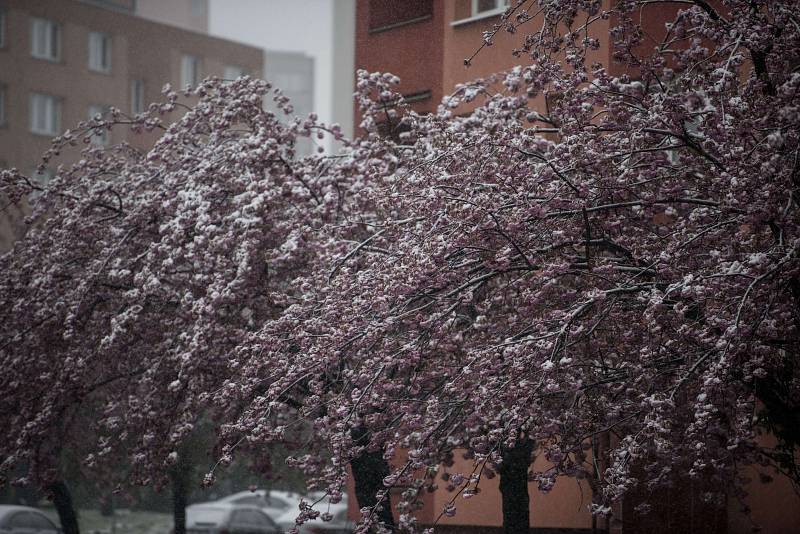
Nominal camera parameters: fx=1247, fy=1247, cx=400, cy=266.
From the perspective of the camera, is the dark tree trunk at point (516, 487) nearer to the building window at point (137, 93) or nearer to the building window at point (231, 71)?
the building window at point (137, 93)

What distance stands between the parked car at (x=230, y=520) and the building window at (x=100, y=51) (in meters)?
21.5

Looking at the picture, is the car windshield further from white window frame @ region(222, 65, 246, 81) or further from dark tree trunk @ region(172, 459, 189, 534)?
white window frame @ region(222, 65, 246, 81)

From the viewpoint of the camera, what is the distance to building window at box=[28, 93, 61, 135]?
164 feet

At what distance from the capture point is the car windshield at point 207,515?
3644 cm

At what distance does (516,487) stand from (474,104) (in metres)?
7.28

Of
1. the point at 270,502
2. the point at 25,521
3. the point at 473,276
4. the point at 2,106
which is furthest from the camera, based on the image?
the point at 2,106

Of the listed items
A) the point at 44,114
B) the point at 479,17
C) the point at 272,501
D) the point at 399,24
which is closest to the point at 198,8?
the point at 44,114

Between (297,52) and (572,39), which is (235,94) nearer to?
(572,39)

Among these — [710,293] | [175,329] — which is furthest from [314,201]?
[710,293]

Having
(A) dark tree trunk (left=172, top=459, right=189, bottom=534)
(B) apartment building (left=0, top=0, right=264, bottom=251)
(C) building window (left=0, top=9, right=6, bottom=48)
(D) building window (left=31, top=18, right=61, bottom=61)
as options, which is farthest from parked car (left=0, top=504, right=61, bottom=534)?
(C) building window (left=0, top=9, right=6, bottom=48)

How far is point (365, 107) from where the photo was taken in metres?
14.2

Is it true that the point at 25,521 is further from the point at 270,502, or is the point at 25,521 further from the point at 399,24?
the point at 270,502

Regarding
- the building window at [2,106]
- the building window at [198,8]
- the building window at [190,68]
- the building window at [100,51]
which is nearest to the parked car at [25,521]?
the building window at [2,106]

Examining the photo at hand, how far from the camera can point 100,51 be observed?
169ft
